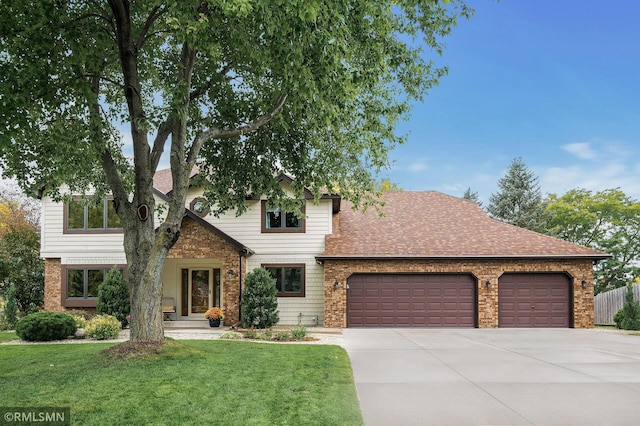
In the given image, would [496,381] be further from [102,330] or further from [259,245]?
[259,245]

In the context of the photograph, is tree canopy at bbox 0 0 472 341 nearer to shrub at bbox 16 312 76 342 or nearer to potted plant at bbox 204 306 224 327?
shrub at bbox 16 312 76 342

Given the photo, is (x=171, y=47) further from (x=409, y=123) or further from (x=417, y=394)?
(x=417, y=394)

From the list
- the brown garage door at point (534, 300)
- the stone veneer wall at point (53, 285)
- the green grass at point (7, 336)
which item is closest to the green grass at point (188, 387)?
the green grass at point (7, 336)

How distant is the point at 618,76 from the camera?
28109 mm

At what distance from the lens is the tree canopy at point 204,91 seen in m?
8.63

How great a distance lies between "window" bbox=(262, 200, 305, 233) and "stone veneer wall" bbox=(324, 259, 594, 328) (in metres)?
2.25

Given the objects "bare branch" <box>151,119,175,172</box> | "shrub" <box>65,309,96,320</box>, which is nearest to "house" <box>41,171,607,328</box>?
"shrub" <box>65,309,96,320</box>

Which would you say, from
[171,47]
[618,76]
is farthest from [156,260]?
[618,76]

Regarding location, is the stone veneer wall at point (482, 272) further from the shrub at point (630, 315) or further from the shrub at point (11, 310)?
the shrub at point (11, 310)

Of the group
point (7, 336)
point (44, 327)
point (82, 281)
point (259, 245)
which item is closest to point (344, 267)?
point (259, 245)

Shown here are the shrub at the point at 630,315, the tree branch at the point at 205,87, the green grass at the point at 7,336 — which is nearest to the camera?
the tree branch at the point at 205,87

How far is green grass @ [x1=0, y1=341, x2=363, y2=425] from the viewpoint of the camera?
6.17 m

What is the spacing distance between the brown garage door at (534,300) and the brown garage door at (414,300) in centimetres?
124

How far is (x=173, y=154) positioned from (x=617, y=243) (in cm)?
3316
